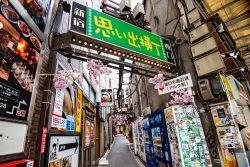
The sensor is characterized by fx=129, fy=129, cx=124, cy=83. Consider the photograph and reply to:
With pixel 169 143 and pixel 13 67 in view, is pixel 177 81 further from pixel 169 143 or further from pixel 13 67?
pixel 13 67

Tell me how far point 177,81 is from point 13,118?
17.1 ft

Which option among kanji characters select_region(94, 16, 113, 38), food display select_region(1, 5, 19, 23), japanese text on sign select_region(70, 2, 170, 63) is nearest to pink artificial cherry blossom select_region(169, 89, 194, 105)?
japanese text on sign select_region(70, 2, 170, 63)

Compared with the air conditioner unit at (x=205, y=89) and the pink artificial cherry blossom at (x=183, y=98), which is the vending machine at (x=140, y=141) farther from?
the air conditioner unit at (x=205, y=89)

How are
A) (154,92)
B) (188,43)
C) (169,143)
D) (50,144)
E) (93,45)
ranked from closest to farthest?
Result: (50,144) < (93,45) < (169,143) < (188,43) < (154,92)

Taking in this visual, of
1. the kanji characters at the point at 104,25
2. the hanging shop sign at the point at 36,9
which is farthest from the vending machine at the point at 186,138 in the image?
the hanging shop sign at the point at 36,9

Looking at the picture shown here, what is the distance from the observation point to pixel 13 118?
239 cm

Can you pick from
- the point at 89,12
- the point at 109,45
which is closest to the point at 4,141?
the point at 109,45

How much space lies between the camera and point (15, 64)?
2551mm

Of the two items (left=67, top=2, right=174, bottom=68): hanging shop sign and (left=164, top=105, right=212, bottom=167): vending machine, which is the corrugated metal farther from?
(left=164, top=105, right=212, bottom=167): vending machine

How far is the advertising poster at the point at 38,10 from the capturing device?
122 inches

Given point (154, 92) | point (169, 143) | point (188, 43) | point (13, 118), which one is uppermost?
point (188, 43)

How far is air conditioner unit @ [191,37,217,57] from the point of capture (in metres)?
5.48

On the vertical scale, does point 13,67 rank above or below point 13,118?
above

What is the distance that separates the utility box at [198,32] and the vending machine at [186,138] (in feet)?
10.5
